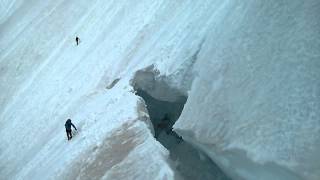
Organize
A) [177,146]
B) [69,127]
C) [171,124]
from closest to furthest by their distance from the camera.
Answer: [177,146] → [171,124] → [69,127]

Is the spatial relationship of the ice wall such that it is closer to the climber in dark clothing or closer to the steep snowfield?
the steep snowfield

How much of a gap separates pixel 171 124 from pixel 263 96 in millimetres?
6955

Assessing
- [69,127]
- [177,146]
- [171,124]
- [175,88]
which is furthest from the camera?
[69,127]

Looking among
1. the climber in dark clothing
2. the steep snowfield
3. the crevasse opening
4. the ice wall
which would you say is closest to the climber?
the climber in dark clothing

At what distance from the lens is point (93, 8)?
3688cm

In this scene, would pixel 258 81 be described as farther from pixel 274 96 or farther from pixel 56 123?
pixel 56 123

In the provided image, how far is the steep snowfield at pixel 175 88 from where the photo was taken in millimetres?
13172

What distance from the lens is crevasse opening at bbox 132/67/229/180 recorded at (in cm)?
1716

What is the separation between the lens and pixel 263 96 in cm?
1397

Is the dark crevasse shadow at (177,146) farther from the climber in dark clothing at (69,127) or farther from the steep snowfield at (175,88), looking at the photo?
the climber in dark clothing at (69,127)

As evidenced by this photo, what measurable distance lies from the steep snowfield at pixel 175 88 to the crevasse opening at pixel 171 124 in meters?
0.20

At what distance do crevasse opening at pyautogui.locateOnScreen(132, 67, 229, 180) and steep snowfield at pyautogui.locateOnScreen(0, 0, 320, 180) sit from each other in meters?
0.20

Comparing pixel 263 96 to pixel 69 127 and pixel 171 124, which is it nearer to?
pixel 171 124

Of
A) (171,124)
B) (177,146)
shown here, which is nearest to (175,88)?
(171,124)
